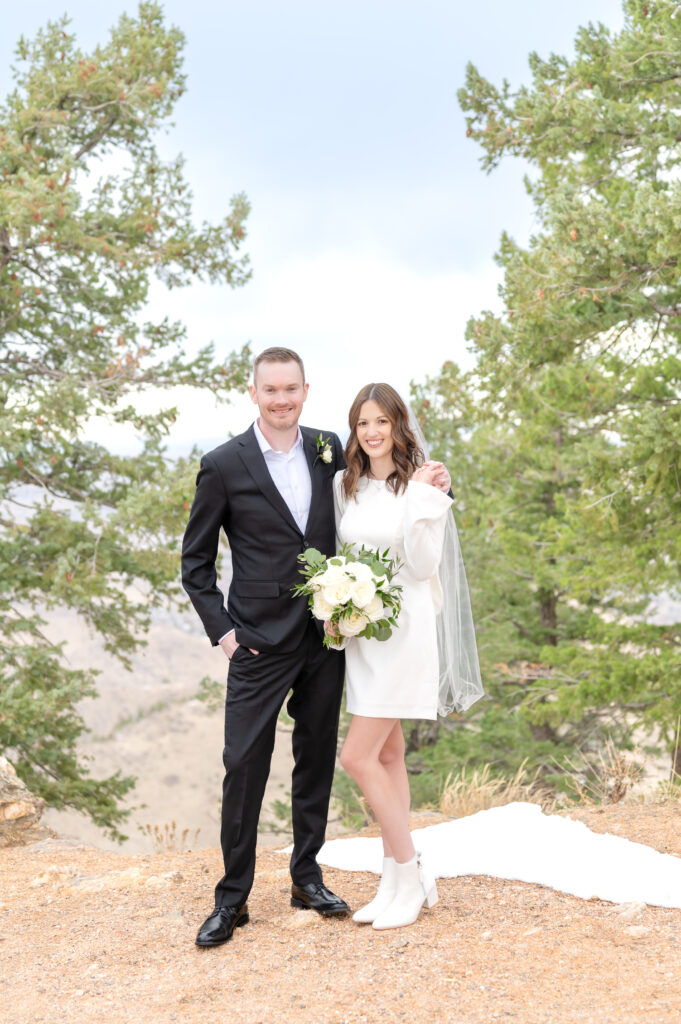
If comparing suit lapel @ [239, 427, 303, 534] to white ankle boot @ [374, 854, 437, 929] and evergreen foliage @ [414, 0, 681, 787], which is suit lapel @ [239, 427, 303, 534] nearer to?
white ankle boot @ [374, 854, 437, 929]

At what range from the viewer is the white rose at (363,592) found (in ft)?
11.9

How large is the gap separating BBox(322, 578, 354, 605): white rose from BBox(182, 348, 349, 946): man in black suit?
0.34m

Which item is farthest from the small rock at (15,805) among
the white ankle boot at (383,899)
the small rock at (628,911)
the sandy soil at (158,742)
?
the sandy soil at (158,742)

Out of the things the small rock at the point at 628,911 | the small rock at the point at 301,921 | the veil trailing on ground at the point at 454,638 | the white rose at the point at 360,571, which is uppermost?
the white rose at the point at 360,571

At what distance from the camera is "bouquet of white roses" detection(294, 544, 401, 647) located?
3.67 meters

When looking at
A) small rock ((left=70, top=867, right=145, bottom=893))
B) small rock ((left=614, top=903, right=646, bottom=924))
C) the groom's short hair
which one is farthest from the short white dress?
small rock ((left=70, top=867, right=145, bottom=893))

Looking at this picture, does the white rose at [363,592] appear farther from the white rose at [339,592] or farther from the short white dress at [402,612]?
the short white dress at [402,612]

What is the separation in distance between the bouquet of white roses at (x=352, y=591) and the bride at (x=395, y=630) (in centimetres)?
12

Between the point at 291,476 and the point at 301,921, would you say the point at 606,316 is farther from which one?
the point at 301,921

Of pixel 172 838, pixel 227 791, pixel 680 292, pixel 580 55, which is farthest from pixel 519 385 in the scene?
pixel 227 791

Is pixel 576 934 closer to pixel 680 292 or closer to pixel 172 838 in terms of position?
pixel 172 838

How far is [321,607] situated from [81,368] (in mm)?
8595

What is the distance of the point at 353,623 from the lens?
12.3ft

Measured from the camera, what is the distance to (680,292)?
30.8 ft
